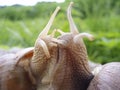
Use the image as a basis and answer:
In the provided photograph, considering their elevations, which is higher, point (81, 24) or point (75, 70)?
point (75, 70)

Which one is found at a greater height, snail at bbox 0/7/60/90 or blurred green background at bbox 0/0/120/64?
snail at bbox 0/7/60/90

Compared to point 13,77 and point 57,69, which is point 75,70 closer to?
point 57,69

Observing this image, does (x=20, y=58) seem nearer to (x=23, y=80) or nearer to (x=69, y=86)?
(x=23, y=80)

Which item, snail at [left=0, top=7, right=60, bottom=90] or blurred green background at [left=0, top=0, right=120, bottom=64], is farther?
blurred green background at [left=0, top=0, right=120, bottom=64]

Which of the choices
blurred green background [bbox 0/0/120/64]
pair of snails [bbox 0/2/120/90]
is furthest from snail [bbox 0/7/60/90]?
blurred green background [bbox 0/0/120/64]

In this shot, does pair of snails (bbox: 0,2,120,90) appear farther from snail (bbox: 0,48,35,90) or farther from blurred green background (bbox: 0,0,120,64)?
blurred green background (bbox: 0,0,120,64)

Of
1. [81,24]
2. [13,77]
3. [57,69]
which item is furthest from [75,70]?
[81,24]

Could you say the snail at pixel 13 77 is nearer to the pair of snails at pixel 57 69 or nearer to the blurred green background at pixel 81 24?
the pair of snails at pixel 57 69
